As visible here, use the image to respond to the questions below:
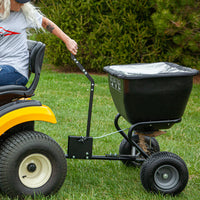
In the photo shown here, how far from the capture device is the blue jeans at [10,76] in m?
2.64

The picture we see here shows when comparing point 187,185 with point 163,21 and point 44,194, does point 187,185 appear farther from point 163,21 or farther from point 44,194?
point 163,21

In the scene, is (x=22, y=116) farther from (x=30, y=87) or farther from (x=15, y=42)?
(x=15, y=42)

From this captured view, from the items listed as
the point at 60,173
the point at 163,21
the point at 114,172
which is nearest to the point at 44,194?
the point at 60,173

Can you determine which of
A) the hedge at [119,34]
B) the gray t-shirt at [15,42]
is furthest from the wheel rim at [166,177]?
the hedge at [119,34]

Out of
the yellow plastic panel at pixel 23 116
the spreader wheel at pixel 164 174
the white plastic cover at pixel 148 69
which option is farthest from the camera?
the white plastic cover at pixel 148 69

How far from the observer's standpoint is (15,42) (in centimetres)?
274

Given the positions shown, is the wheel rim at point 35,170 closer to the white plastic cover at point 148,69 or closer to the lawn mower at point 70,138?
the lawn mower at point 70,138

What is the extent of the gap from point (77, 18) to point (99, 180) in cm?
632

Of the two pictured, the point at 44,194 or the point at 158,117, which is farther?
the point at 158,117

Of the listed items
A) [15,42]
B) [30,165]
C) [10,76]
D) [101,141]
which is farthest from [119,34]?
[30,165]

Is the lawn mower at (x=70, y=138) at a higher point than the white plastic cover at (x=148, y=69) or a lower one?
lower

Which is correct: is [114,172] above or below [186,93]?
below

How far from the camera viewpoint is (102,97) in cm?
672

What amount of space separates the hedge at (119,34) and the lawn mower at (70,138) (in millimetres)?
4557
